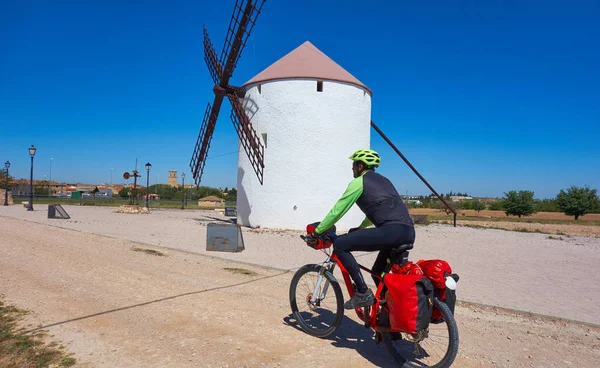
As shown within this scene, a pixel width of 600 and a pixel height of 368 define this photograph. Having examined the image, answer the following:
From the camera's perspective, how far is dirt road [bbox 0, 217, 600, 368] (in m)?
3.65

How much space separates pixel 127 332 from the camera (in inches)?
163

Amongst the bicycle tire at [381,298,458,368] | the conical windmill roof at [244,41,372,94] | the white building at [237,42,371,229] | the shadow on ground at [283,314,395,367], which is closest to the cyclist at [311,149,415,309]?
the shadow on ground at [283,314,395,367]

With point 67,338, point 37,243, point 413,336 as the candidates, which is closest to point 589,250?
point 413,336

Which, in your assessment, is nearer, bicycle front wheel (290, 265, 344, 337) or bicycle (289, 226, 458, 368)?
bicycle (289, 226, 458, 368)

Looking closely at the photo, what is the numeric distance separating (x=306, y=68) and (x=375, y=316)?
48.4 ft

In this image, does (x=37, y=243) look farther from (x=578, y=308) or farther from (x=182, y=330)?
(x=578, y=308)

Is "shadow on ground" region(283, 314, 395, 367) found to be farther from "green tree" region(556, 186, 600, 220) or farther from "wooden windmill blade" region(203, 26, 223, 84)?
"green tree" region(556, 186, 600, 220)

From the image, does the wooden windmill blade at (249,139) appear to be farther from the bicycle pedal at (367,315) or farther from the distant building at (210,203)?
the distant building at (210,203)

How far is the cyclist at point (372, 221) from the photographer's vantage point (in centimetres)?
355

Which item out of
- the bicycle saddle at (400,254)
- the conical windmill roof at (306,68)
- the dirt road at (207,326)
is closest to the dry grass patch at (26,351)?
the dirt road at (207,326)

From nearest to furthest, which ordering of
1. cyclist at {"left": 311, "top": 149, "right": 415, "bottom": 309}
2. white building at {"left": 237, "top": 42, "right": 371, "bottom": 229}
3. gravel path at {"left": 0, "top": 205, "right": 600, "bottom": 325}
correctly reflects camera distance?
1. cyclist at {"left": 311, "top": 149, "right": 415, "bottom": 309}
2. gravel path at {"left": 0, "top": 205, "right": 600, "bottom": 325}
3. white building at {"left": 237, "top": 42, "right": 371, "bottom": 229}

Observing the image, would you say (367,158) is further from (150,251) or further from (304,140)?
(304,140)

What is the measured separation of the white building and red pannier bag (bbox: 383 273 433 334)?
13.2m

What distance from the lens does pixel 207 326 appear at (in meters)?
4.34
